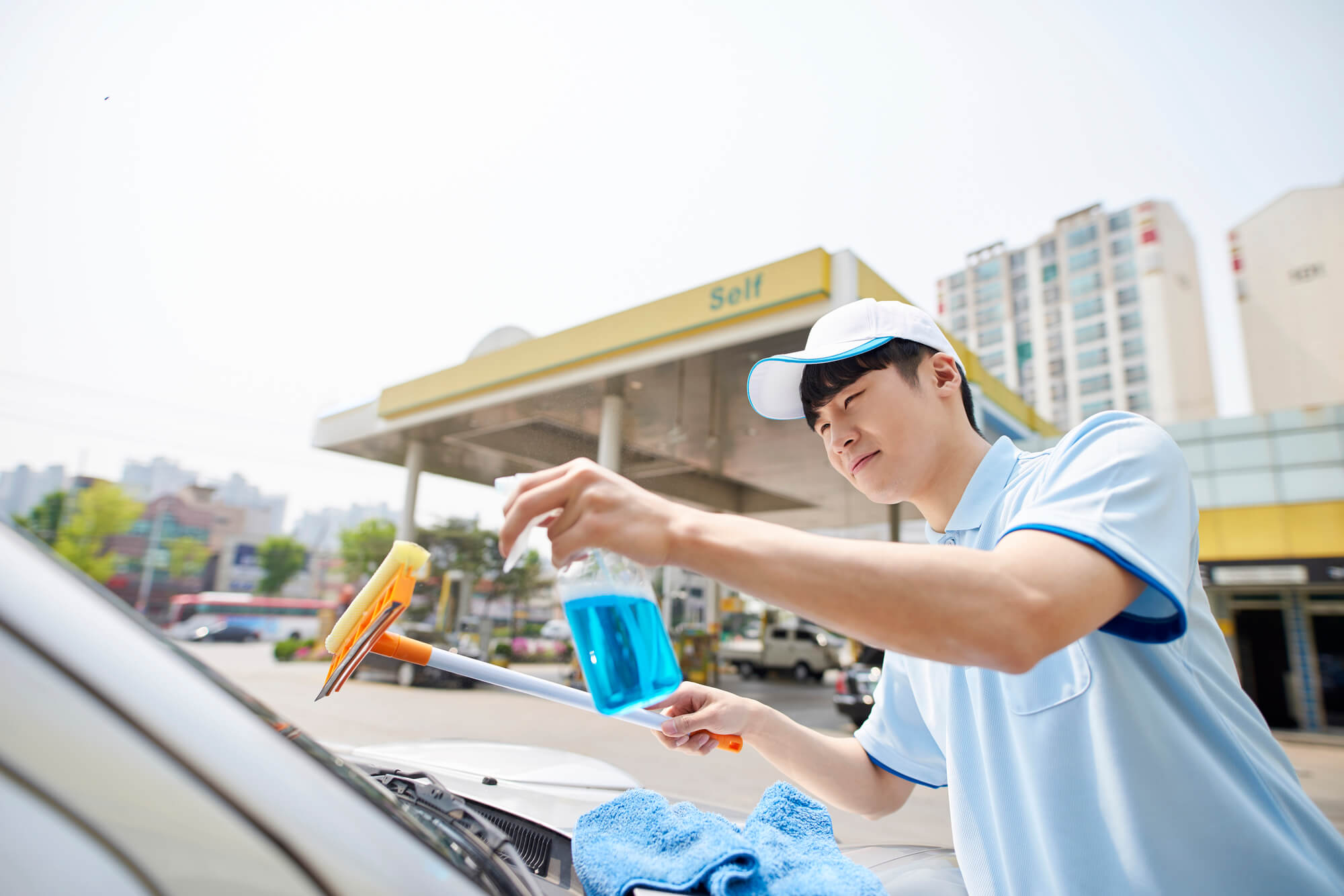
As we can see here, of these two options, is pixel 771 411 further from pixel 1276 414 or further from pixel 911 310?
pixel 1276 414

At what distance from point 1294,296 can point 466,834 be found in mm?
34371

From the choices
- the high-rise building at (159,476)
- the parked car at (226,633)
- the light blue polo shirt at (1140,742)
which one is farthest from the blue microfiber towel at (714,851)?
the high-rise building at (159,476)

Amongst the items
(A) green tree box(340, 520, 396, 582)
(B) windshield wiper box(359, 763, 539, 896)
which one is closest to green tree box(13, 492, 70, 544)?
(A) green tree box(340, 520, 396, 582)

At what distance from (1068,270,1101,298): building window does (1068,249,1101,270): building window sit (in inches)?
23.2

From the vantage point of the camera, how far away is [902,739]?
4.36 feet

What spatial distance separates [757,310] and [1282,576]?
9.38m

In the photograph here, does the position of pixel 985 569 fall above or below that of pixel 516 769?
above

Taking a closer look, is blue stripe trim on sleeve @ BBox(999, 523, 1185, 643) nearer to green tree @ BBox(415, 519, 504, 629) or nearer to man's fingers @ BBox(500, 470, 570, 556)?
man's fingers @ BBox(500, 470, 570, 556)

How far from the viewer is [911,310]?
114 cm

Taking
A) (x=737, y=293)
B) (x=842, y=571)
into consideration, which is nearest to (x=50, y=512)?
(x=737, y=293)

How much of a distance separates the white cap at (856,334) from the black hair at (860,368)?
0.02 metres

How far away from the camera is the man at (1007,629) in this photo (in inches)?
25.5

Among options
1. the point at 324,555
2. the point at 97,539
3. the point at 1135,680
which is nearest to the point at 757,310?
the point at 1135,680

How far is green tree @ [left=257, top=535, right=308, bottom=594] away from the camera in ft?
137
